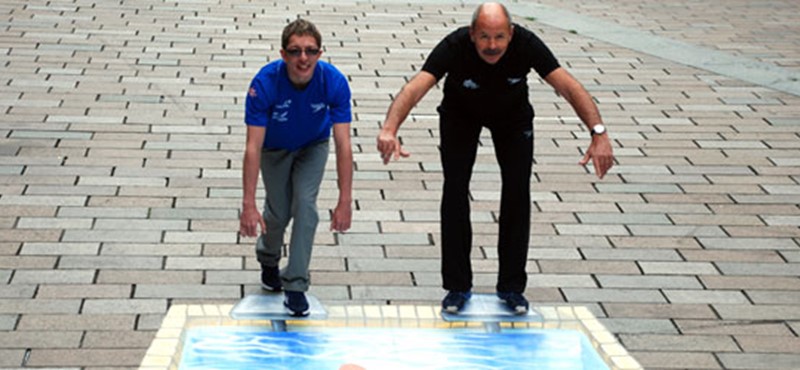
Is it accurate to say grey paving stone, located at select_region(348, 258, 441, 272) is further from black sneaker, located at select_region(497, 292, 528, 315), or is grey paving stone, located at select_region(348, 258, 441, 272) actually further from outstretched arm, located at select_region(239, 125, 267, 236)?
outstretched arm, located at select_region(239, 125, 267, 236)

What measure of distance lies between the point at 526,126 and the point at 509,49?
40 centimetres

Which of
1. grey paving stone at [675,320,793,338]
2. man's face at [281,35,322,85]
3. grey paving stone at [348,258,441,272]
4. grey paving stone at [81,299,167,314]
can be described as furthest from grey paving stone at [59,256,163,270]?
→ grey paving stone at [675,320,793,338]

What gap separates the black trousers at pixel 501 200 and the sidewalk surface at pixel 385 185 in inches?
16.6

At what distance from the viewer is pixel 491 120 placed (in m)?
6.24

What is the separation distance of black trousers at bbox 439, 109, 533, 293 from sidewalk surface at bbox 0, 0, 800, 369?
1.39 feet

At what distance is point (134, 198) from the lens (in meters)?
8.12

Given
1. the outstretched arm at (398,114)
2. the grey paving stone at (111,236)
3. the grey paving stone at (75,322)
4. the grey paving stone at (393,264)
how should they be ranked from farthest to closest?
1. the grey paving stone at (111,236)
2. the grey paving stone at (393,264)
3. the grey paving stone at (75,322)
4. the outstretched arm at (398,114)

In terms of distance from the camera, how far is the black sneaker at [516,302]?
21.4 feet

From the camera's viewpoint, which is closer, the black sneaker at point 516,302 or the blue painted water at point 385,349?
the blue painted water at point 385,349

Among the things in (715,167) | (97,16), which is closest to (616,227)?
(715,167)

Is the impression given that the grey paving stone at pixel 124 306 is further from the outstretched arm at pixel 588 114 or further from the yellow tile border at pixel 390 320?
the outstretched arm at pixel 588 114

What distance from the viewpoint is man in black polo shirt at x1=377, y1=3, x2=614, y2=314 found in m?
5.97

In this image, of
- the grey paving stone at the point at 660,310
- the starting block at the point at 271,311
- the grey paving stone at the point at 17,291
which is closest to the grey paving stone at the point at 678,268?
the grey paving stone at the point at 660,310

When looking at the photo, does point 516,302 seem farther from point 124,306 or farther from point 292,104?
point 124,306
